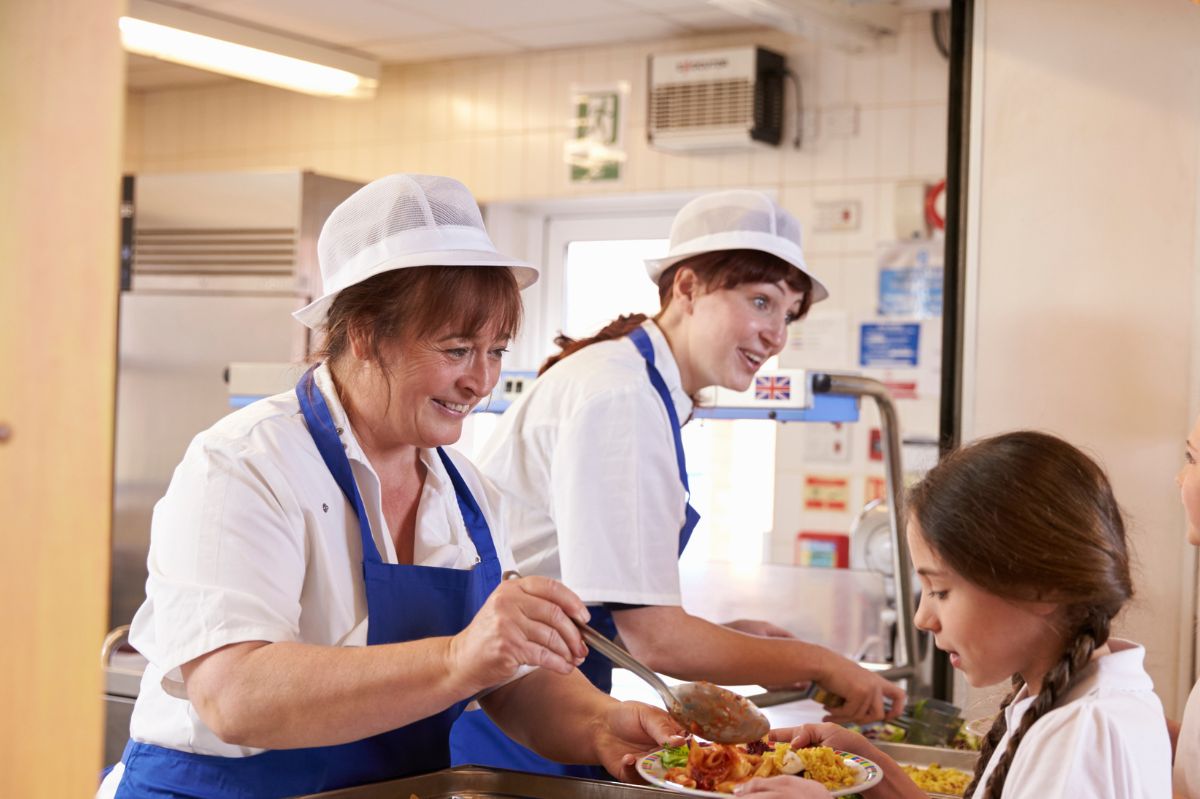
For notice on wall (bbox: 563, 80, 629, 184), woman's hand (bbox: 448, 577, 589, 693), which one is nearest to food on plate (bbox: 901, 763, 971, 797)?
woman's hand (bbox: 448, 577, 589, 693)

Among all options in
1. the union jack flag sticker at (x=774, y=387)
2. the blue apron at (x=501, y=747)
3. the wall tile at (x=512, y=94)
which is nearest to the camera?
the blue apron at (x=501, y=747)

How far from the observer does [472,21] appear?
196 inches

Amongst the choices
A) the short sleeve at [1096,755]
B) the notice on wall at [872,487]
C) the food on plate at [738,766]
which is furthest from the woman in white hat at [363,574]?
the notice on wall at [872,487]

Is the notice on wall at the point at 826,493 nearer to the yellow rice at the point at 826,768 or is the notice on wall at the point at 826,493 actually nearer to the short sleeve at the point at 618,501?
the short sleeve at the point at 618,501

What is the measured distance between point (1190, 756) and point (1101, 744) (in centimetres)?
39

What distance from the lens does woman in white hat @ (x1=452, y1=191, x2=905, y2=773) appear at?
2021 millimetres

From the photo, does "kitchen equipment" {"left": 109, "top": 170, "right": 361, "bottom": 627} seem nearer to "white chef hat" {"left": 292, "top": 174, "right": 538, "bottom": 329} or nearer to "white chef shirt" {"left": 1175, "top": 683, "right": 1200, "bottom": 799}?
"white chef hat" {"left": 292, "top": 174, "right": 538, "bottom": 329}

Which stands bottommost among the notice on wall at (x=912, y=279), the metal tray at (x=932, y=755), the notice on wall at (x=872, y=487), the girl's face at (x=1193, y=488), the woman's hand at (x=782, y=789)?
the metal tray at (x=932, y=755)

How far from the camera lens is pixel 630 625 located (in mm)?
2062

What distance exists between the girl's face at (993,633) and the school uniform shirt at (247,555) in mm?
677

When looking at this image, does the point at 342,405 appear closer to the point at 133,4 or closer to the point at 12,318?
the point at 12,318

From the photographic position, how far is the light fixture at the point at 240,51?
3.84 metres

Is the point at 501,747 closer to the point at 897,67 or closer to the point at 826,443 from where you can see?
the point at 826,443

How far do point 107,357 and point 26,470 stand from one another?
6 cm
